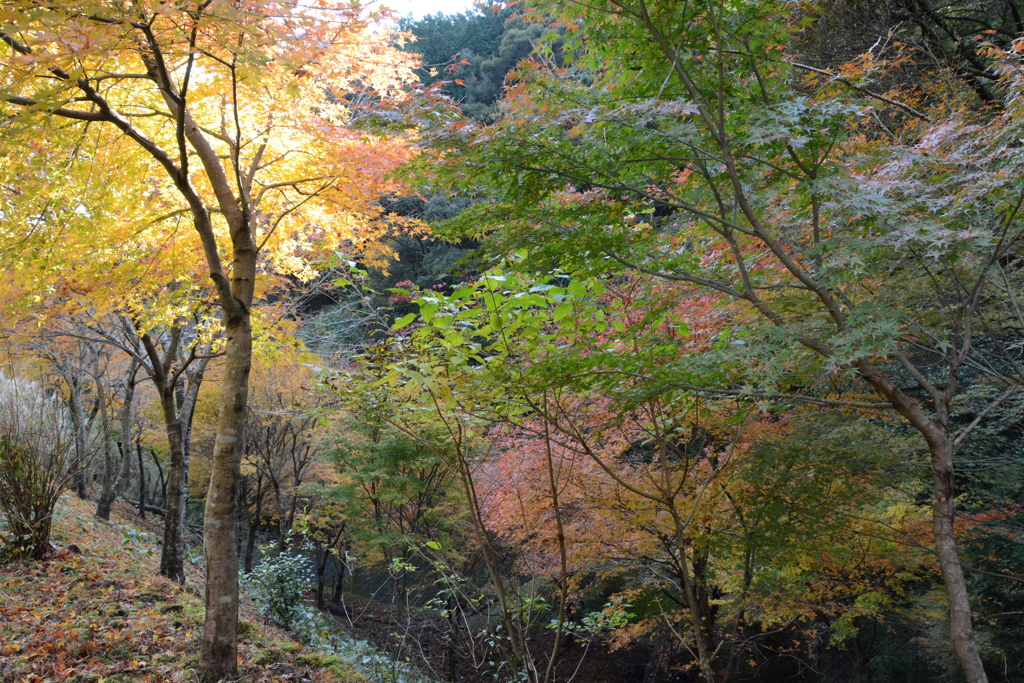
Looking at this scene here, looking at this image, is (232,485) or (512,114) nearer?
(512,114)

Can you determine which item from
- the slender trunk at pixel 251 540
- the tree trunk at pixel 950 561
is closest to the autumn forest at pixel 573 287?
the tree trunk at pixel 950 561

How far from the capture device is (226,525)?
4.09 metres

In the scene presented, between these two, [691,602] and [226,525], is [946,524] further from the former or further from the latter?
[226,525]

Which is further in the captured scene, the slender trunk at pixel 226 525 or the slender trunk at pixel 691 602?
the slender trunk at pixel 226 525

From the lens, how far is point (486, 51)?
26.2 m

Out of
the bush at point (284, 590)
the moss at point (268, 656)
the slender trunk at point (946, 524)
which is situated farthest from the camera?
the bush at point (284, 590)

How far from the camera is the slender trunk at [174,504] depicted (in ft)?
23.1

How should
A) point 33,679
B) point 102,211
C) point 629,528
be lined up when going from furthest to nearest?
point 629,528 < point 102,211 < point 33,679

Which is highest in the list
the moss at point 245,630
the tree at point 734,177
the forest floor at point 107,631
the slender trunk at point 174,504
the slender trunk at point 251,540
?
the tree at point 734,177

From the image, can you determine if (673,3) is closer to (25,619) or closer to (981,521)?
(25,619)

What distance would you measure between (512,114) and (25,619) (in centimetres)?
510

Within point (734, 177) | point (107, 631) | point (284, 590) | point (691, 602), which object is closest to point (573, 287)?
point (734, 177)

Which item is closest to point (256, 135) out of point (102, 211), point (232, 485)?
point (102, 211)

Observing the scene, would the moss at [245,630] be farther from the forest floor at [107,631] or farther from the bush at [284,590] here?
the bush at [284,590]
